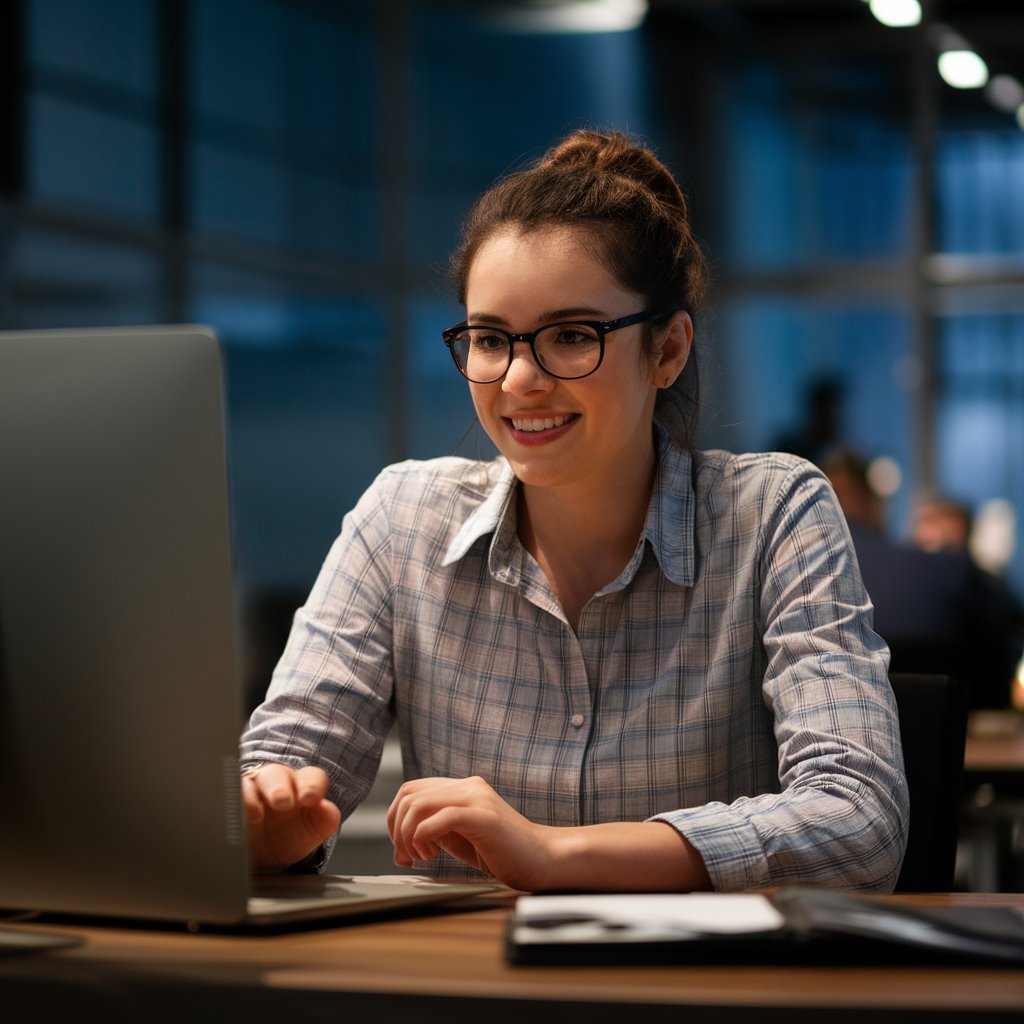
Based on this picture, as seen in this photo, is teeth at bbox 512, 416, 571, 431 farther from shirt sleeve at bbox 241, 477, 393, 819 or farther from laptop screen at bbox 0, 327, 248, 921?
laptop screen at bbox 0, 327, 248, 921

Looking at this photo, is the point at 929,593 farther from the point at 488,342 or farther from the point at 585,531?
the point at 488,342

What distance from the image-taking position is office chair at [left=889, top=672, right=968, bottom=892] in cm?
143

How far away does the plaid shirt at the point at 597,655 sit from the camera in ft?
4.77

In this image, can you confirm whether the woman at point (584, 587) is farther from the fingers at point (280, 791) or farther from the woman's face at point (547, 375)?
the fingers at point (280, 791)

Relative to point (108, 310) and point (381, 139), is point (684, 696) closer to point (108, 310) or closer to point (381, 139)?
point (108, 310)

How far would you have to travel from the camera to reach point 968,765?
255 centimetres

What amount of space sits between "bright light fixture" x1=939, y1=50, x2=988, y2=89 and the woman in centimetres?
691

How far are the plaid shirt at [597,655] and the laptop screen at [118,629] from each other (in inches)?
19.7

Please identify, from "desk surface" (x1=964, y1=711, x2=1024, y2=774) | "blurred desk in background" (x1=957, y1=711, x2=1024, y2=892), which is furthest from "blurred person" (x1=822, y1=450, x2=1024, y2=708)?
"blurred desk in background" (x1=957, y1=711, x2=1024, y2=892)

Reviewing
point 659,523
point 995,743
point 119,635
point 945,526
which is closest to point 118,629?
point 119,635

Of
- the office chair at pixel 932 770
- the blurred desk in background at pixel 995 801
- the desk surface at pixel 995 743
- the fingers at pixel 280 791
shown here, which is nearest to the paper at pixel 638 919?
the fingers at pixel 280 791

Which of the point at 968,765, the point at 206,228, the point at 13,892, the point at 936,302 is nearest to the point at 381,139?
the point at 206,228

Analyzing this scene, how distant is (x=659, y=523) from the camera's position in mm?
1552

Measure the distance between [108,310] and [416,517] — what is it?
5.01 meters
